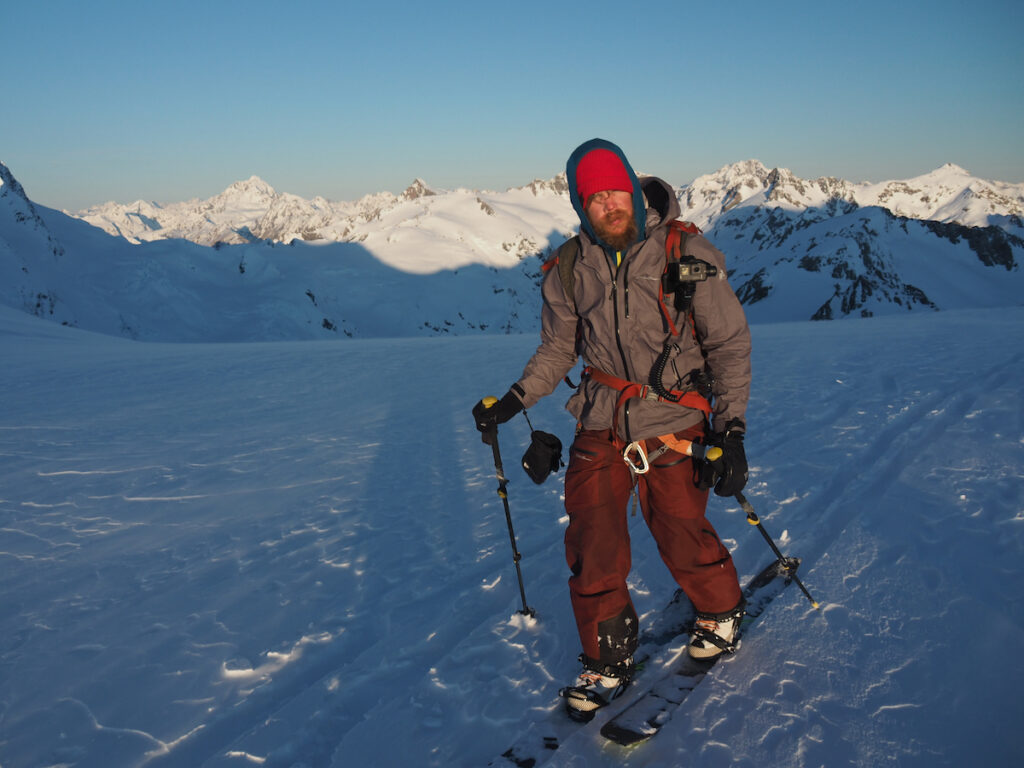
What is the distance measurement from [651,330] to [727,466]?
0.82 meters

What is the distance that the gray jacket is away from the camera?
3.19 meters

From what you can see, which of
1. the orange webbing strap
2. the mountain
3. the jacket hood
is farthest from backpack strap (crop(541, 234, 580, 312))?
the mountain

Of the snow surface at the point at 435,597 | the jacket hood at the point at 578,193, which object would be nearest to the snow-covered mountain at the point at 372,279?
the snow surface at the point at 435,597

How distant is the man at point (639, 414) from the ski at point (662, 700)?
105 millimetres

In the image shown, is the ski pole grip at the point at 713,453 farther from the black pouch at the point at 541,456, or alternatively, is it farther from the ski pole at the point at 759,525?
the black pouch at the point at 541,456

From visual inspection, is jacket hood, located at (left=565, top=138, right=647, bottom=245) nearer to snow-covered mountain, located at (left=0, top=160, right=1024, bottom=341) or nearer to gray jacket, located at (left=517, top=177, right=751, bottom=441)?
gray jacket, located at (left=517, top=177, right=751, bottom=441)

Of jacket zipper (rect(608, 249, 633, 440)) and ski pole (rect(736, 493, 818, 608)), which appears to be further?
ski pole (rect(736, 493, 818, 608))

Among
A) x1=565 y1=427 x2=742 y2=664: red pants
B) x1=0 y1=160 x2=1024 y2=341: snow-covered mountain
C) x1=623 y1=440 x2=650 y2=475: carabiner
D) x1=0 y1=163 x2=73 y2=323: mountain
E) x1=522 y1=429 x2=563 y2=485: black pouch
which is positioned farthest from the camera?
x1=0 y1=160 x2=1024 y2=341: snow-covered mountain

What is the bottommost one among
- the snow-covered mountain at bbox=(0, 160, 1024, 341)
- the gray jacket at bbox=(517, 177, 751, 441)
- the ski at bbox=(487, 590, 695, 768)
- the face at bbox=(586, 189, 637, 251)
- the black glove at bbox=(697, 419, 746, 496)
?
the ski at bbox=(487, 590, 695, 768)

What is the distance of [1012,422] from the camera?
7180 mm

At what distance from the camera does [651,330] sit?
3.26 metres

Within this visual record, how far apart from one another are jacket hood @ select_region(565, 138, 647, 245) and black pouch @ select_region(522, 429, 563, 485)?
4.04ft

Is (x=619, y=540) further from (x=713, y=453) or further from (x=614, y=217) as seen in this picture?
(x=614, y=217)

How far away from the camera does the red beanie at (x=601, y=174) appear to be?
3.23 meters
